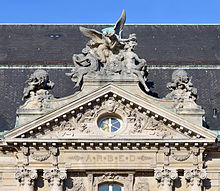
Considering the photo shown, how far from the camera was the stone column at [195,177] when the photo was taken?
35.6 m

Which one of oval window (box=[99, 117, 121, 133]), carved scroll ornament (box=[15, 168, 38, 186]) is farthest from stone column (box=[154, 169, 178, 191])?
carved scroll ornament (box=[15, 168, 38, 186])

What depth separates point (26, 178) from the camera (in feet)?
116

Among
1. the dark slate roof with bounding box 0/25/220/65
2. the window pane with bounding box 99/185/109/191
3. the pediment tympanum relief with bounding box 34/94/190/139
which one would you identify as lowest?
the window pane with bounding box 99/185/109/191

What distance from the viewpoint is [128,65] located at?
37.6 metres

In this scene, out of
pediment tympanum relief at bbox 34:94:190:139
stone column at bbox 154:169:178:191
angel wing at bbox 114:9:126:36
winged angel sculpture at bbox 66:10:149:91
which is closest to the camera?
stone column at bbox 154:169:178:191

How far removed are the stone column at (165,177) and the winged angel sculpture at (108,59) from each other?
4270mm

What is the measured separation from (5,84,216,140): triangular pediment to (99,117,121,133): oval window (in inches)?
2.2

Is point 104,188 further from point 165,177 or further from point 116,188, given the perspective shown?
point 165,177

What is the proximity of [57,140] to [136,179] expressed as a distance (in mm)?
4213

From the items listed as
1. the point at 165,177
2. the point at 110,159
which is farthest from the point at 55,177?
the point at 165,177

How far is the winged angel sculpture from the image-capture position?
37312 millimetres

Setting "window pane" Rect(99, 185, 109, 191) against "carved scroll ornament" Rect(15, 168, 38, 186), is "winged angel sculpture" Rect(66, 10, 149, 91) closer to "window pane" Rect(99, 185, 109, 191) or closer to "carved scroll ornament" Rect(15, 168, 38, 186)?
"carved scroll ornament" Rect(15, 168, 38, 186)

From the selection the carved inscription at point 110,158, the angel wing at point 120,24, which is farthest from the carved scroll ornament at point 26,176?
the angel wing at point 120,24

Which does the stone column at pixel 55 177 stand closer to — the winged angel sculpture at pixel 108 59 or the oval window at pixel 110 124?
the oval window at pixel 110 124
